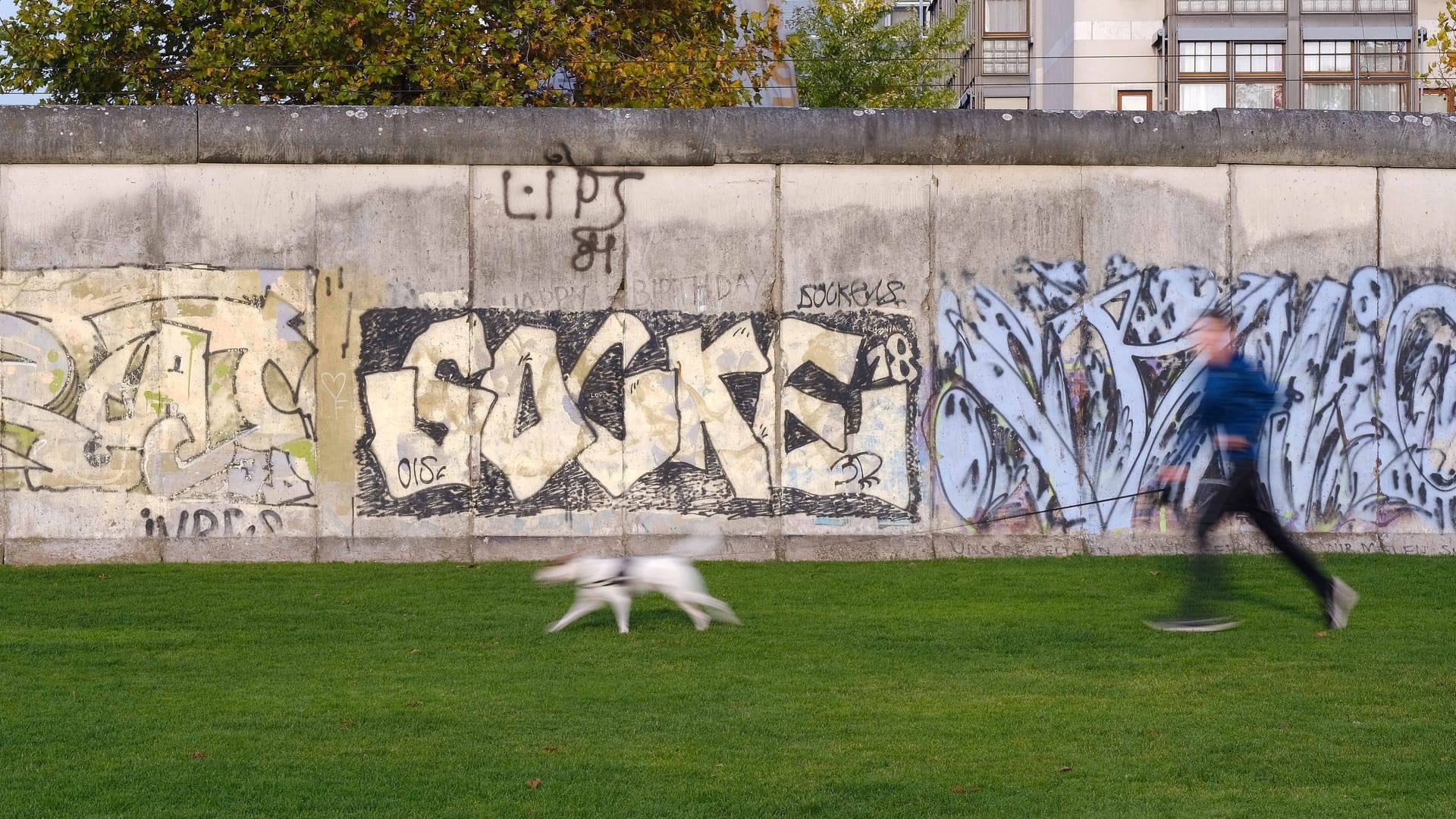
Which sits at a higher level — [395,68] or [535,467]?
[395,68]

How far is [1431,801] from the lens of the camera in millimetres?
5355

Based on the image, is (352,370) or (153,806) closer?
(153,806)

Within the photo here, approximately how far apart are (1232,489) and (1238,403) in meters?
0.50

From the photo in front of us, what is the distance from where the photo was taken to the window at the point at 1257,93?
41406 mm

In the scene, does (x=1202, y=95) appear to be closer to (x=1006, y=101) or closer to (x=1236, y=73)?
(x=1236, y=73)

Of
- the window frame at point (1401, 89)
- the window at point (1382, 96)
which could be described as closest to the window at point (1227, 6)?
the window frame at point (1401, 89)

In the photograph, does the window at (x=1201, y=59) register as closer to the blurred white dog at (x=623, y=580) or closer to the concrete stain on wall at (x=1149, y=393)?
the concrete stain on wall at (x=1149, y=393)

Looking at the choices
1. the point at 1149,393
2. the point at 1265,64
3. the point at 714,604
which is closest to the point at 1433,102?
the point at 1265,64

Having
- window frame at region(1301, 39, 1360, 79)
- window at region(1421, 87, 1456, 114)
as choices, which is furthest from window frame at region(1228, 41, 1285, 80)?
window at region(1421, 87, 1456, 114)

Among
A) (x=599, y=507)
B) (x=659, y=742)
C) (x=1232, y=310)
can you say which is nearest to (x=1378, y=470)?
(x=1232, y=310)

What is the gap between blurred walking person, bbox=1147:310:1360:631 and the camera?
8.73m

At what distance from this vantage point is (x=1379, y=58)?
41281 mm

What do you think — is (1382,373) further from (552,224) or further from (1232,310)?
(552,224)

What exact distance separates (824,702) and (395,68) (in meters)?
13.9
